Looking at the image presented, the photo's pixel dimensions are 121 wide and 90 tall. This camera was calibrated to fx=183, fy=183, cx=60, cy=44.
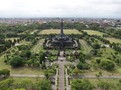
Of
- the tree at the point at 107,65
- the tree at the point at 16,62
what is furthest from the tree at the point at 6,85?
the tree at the point at 107,65

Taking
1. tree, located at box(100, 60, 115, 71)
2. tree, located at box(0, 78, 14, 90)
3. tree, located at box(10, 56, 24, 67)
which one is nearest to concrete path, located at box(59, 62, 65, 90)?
tree, located at box(0, 78, 14, 90)

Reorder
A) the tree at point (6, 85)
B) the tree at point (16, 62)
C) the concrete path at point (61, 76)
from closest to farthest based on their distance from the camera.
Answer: the tree at point (6, 85), the concrete path at point (61, 76), the tree at point (16, 62)

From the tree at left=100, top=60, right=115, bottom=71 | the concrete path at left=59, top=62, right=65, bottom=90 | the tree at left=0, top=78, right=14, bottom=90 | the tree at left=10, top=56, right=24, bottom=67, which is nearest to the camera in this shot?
the tree at left=0, top=78, right=14, bottom=90

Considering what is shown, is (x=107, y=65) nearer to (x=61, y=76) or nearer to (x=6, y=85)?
(x=61, y=76)

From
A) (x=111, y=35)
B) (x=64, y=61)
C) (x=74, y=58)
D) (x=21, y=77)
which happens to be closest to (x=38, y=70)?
(x=21, y=77)

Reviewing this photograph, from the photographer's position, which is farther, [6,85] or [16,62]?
[16,62]

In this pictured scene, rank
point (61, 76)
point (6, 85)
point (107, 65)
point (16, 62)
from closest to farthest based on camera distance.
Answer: point (6, 85)
point (61, 76)
point (107, 65)
point (16, 62)

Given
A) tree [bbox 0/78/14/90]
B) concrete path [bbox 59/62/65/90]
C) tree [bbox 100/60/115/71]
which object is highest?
tree [bbox 0/78/14/90]

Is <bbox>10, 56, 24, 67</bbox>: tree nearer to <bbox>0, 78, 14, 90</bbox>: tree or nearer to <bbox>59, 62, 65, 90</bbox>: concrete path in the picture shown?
<bbox>59, 62, 65, 90</bbox>: concrete path

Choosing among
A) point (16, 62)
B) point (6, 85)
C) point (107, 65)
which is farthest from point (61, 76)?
point (6, 85)

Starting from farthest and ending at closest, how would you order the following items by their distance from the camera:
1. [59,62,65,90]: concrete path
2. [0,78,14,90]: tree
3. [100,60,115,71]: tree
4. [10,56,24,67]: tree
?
[10,56,24,67]: tree
[100,60,115,71]: tree
[59,62,65,90]: concrete path
[0,78,14,90]: tree

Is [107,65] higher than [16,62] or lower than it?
lower

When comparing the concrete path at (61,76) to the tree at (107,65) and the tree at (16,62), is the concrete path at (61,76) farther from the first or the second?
the tree at (16,62)
